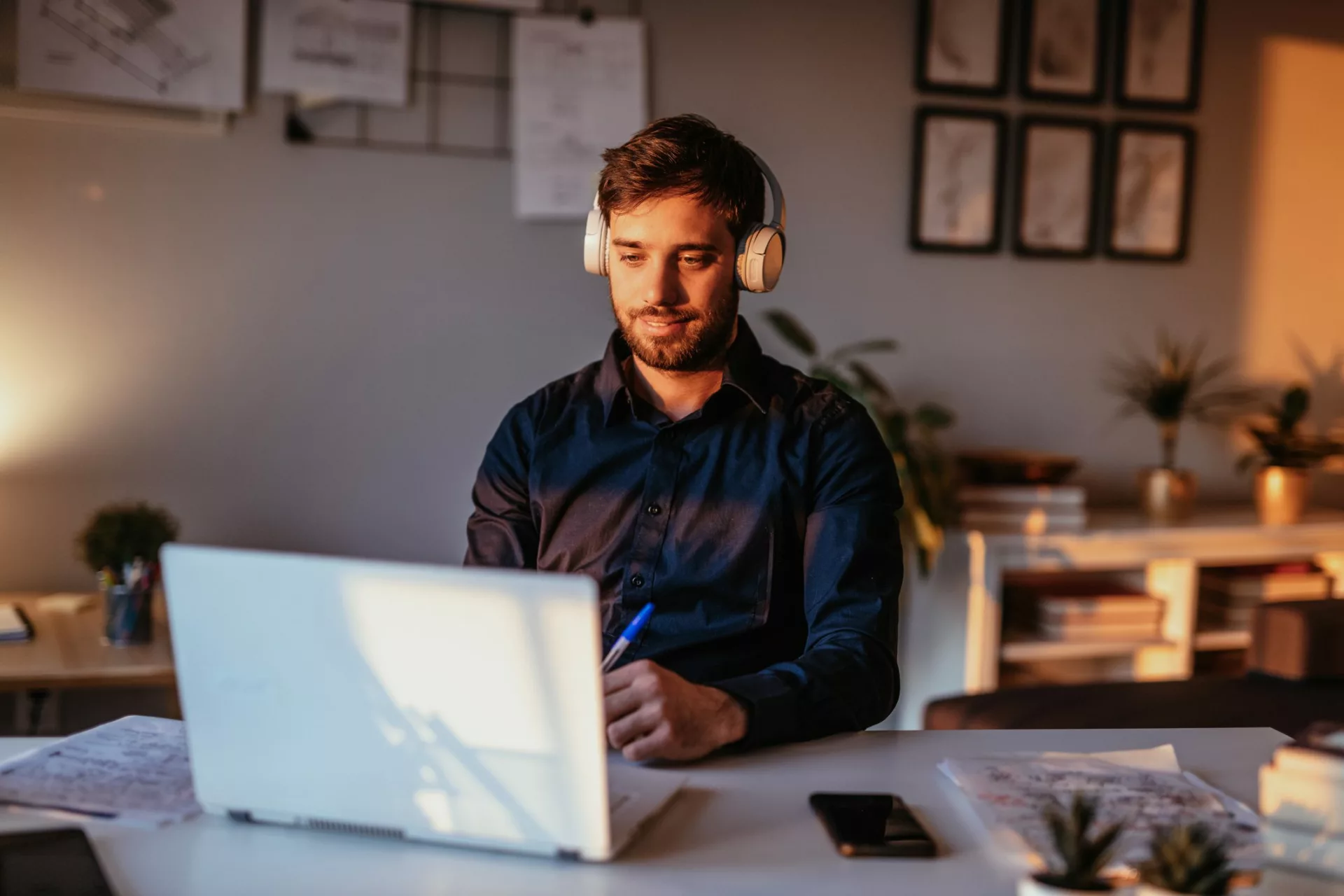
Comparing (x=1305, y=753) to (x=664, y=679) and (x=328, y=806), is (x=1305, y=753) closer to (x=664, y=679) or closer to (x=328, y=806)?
(x=664, y=679)

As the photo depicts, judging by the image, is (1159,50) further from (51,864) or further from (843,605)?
(51,864)

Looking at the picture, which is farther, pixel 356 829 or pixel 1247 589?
pixel 1247 589

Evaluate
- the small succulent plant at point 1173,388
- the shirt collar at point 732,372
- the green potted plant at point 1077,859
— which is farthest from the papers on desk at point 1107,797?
the small succulent plant at point 1173,388

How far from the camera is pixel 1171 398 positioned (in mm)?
3062

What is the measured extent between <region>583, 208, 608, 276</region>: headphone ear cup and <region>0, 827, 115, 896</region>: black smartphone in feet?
2.96

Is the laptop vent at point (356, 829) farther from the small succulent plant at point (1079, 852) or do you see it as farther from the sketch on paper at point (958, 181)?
the sketch on paper at point (958, 181)

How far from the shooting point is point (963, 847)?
94cm

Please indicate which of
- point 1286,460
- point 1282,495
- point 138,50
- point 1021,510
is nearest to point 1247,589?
point 1282,495

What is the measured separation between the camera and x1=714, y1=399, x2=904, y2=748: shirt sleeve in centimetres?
122

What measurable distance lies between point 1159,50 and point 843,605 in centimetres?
238

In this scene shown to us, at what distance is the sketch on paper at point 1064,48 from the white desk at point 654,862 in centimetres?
239

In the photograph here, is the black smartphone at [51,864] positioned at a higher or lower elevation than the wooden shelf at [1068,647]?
higher

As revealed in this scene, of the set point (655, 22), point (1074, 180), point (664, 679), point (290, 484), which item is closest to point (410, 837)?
point (664, 679)

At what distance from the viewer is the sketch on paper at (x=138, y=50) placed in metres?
2.30
